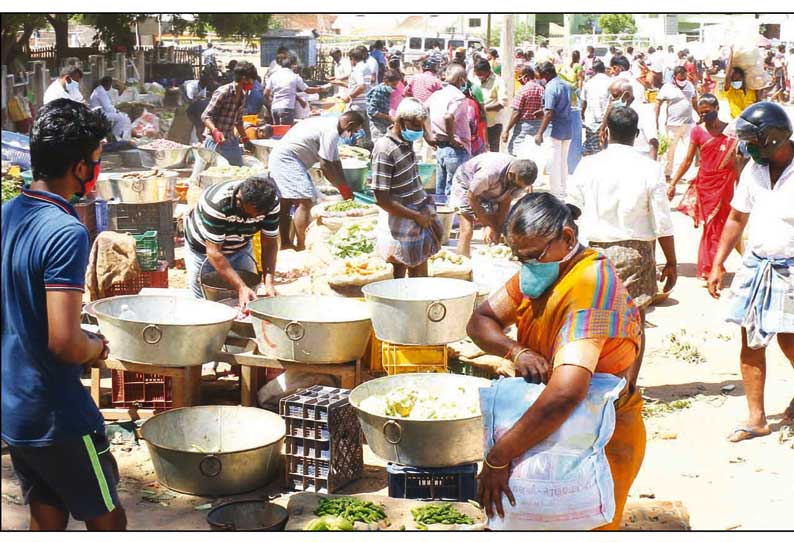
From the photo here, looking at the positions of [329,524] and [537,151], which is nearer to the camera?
[329,524]

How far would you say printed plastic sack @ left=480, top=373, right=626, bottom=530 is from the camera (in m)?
3.24

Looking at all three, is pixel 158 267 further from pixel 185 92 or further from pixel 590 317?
pixel 185 92

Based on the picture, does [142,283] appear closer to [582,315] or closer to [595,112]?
[582,315]

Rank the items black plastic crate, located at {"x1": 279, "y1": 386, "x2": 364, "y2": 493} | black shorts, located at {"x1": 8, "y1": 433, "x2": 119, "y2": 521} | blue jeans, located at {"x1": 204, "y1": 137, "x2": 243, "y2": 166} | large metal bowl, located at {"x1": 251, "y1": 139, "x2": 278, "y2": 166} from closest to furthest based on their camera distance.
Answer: black shorts, located at {"x1": 8, "y1": 433, "x2": 119, "y2": 521} < black plastic crate, located at {"x1": 279, "y1": 386, "x2": 364, "y2": 493} < blue jeans, located at {"x1": 204, "y1": 137, "x2": 243, "y2": 166} < large metal bowl, located at {"x1": 251, "y1": 139, "x2": 278, "y2": 166}

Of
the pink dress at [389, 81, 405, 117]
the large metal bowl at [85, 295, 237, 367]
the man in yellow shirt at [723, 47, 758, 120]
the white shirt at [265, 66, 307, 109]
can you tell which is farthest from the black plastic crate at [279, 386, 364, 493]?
the white shirt at [265, 66, 307, 109]

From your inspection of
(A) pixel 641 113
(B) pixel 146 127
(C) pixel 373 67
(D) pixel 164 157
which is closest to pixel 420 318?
(A) pixel 641 113

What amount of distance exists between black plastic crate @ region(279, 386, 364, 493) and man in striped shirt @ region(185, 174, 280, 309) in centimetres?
101

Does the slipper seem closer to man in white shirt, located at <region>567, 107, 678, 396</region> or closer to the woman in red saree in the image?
man in white shirt, located at <region>567, 107, 678, 396</region>

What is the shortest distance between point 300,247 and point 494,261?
3157 millimetres

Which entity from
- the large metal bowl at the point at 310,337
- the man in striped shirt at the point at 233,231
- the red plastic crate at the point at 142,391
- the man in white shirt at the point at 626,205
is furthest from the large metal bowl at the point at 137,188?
the man in white shirt at the point at 626,205

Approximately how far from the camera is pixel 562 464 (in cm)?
324

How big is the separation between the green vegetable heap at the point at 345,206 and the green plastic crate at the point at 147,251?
1.98 metres

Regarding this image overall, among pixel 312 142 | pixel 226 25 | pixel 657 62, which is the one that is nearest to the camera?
pixel 312 142

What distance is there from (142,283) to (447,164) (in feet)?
13.8
